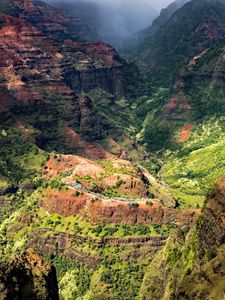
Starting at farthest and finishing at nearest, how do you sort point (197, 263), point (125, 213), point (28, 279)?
point (125, 213), point (197, 263), point (28, 279)

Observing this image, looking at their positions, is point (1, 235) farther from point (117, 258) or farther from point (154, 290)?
point (154, 290)

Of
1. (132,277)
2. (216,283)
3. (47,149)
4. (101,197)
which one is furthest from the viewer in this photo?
(47,149)

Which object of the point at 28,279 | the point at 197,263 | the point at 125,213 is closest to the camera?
the point at 28,279

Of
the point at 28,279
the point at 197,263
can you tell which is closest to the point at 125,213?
the point at 197,263

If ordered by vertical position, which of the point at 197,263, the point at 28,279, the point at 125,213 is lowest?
the point at 125,213

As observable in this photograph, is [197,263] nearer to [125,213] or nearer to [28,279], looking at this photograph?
[28,279]

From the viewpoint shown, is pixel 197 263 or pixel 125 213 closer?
pixel 197 263

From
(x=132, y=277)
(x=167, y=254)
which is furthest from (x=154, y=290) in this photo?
(x=132, y=277)

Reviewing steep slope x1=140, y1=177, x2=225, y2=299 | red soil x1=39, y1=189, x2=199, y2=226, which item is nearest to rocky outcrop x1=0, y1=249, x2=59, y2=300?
steep slope x1=140, y1=177, x2=225, y2=299
